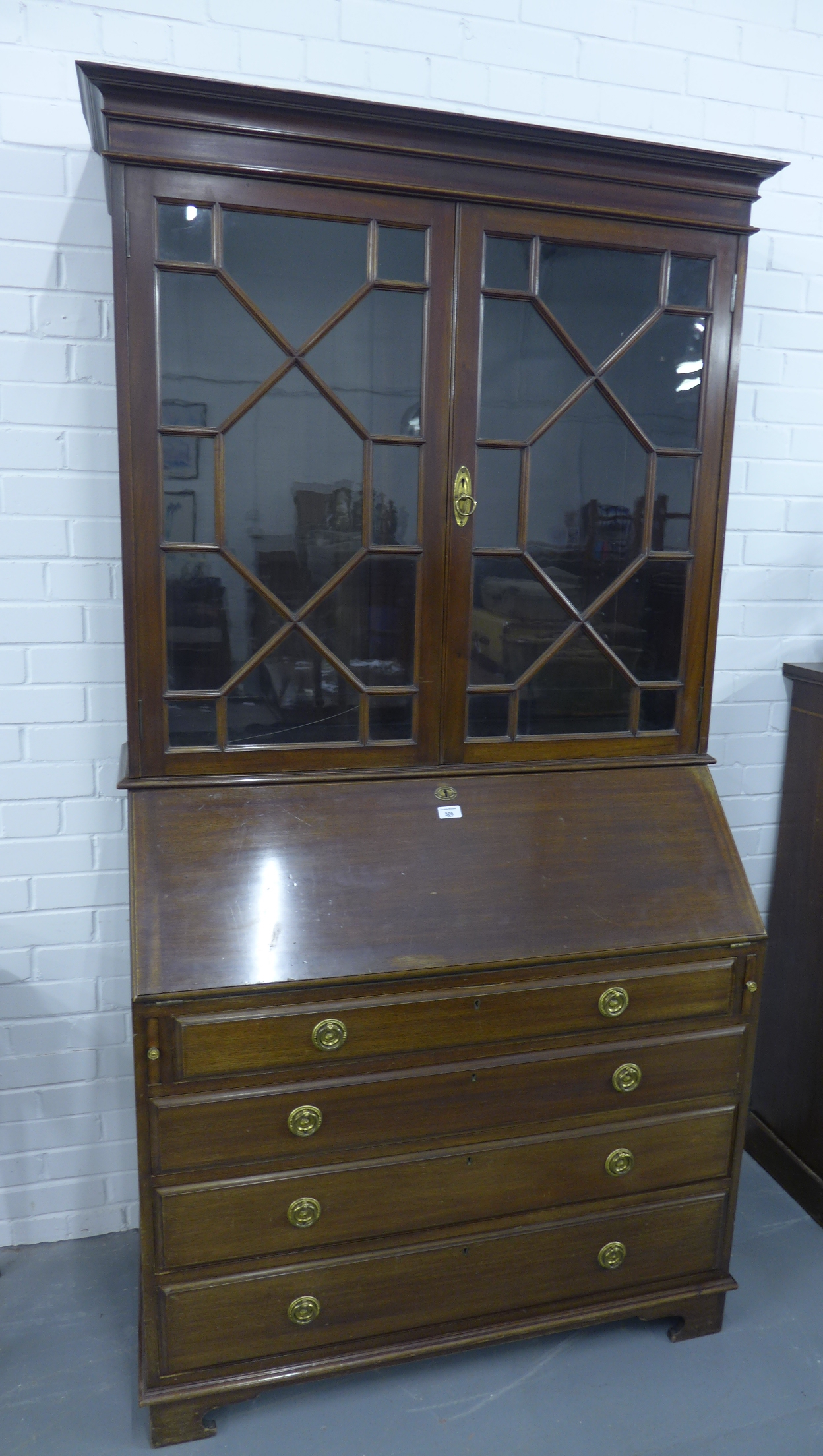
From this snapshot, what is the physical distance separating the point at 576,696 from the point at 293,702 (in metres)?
0.56

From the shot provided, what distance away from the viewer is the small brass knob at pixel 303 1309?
1718mm

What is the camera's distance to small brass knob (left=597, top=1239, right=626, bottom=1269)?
1.88m

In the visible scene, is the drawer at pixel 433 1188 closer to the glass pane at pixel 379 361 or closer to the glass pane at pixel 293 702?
the glass pane at pixel 293 702

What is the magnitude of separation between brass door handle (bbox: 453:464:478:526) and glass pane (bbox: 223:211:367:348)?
1.17 ft

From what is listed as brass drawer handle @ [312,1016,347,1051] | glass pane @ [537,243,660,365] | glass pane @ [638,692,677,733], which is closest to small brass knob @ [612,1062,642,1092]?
brass drawer handle @ [312,1016,347,1051]

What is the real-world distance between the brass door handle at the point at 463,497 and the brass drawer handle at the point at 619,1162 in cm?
124

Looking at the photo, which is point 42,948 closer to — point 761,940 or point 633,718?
point 633,718

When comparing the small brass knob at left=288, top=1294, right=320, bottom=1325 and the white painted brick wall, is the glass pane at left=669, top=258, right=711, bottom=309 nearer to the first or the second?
the white painted brick wall

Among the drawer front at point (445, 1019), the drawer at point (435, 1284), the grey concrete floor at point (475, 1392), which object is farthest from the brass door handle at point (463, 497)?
the grey concrete floor at point (475, 1392)

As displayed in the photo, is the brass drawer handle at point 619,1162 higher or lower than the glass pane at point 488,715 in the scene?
lower

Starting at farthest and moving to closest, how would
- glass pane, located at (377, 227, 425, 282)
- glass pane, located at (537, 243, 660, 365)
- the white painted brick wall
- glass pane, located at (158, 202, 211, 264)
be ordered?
the white painted brick wall
glass pane, located at (537, 243, 660, 365)
glass pane, located at (377, 227, 425, 282)
glass pane, located at (158, 202, 211, 264)

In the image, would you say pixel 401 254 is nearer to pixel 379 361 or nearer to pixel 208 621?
pixel 379 361

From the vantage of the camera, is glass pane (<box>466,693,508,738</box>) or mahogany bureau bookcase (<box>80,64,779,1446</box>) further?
glass pane (<box>466,693,508,738</box>)

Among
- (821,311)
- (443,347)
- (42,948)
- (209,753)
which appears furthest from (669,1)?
(42,948)
